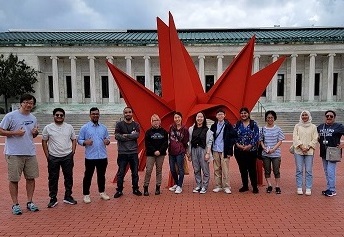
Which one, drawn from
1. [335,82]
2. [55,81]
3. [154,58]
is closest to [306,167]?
[154,58]

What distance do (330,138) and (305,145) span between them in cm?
50

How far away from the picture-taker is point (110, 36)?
36.9 meters

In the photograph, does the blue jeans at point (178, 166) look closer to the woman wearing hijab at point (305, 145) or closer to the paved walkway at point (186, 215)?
the paved walkway at point (186, 215)

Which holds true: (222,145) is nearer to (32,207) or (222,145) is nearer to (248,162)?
(248,162)

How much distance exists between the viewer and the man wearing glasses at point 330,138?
248 inches

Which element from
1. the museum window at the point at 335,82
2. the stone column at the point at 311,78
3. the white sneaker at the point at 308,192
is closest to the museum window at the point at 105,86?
the stone column at the point at 311,78

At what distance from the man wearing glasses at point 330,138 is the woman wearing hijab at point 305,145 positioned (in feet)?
Answer: 0.54

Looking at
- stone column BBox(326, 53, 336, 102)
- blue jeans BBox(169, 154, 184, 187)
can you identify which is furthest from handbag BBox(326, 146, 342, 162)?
stone column BBox(326, 53, 336, 102)

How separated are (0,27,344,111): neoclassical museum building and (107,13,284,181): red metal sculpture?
2691 cm

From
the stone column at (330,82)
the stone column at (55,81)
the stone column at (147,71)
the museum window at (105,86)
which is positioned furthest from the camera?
the museum window at (105,86)

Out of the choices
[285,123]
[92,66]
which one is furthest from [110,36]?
[285,123]

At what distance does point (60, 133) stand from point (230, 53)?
30191 millimetres

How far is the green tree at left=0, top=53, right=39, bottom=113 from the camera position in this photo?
29578mm

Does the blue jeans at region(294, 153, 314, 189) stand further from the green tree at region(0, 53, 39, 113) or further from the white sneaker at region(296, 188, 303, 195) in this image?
the green tree at region(0, 53, 39, 113)
